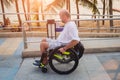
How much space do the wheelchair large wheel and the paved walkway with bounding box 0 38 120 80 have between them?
0.12 m

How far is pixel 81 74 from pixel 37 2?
21.2 metres

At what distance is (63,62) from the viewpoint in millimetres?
5234

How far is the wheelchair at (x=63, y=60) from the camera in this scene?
16.7ft

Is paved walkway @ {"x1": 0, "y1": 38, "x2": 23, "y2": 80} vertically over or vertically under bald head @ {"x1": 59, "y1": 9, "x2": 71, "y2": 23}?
under

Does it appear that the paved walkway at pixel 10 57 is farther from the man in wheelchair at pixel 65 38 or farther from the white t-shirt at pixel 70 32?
the white t-shirt at pixel 70 32

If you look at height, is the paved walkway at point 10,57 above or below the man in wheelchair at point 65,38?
below

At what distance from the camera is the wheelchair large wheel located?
5113 mm

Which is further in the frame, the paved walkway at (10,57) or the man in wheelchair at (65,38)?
the paved walkway at (10,57)

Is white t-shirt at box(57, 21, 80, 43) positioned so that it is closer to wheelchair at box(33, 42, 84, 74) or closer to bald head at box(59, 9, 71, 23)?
bald head at box(59, 9, 71, 23)

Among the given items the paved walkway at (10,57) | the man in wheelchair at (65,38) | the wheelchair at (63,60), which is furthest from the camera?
the paved walkway at (10,57)

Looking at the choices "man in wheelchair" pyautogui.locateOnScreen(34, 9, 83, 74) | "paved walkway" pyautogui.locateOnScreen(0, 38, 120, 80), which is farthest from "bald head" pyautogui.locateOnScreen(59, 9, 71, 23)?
"paved walkway" pyautogui.locateOnScreen(0, 38, 120, 80)

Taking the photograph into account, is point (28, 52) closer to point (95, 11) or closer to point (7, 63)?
point (7, 63)

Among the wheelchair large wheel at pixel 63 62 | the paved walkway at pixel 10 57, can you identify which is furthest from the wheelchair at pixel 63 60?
the paved walkway at pixel 10 57

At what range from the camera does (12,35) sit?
29.6 feet
